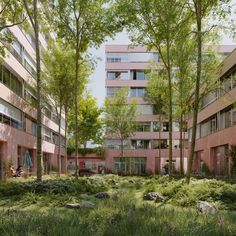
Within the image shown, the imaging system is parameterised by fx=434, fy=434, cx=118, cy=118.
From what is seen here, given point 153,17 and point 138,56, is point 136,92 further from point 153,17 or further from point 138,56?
point 153,17

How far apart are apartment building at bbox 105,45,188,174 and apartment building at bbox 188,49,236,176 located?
43.1 ft

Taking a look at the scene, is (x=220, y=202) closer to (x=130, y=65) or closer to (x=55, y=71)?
→ (x=55, y=71)

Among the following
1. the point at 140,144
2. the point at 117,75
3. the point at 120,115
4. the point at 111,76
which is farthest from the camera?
the point at 111,76

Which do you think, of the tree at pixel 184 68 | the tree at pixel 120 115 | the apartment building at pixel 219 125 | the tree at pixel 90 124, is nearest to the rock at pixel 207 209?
the tree at pixel 184 68

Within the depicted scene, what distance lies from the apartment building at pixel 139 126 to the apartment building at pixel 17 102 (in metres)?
18.8

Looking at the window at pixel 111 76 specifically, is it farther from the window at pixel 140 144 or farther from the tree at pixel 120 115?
the tree at pixel 120 115

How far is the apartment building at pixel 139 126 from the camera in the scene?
6744cm

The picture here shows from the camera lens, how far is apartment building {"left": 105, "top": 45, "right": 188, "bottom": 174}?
67.4m

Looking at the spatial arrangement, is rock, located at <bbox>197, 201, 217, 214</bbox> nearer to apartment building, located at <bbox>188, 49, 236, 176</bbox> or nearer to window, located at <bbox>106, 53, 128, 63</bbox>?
apartment building, located at <bbox>188, 49, 236, 176</bbox>

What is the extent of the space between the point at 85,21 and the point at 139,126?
4206 cm

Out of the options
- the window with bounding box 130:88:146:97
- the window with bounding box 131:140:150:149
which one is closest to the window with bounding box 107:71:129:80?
the window with bounding box 130:88:146:97

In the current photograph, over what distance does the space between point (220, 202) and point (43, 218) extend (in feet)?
29.8

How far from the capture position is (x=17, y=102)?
3850 cm

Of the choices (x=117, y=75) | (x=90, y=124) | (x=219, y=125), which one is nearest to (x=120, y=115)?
(x=90, y=124)
